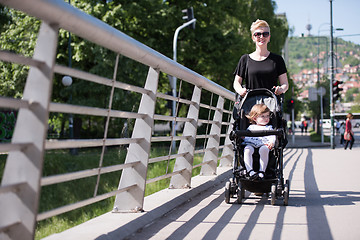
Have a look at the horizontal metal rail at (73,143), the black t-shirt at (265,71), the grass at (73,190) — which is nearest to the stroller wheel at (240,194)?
the black t-shirt at (265,71)

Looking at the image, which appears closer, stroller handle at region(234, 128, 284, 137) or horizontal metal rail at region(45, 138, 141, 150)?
horizontal metal rail at region(45, 138, 141, 150)

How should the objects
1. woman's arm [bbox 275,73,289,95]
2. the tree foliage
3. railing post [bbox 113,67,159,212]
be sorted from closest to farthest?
railing post [bbox 113,67,159,212], woman's arm [bbox 275,73,289,95], the tree foliage

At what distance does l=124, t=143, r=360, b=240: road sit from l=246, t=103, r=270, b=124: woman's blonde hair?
0.97 meters

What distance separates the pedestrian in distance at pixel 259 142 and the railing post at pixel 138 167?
1.48 meters

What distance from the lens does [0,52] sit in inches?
107

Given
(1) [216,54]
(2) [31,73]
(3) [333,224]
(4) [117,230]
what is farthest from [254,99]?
(1) [216,54]

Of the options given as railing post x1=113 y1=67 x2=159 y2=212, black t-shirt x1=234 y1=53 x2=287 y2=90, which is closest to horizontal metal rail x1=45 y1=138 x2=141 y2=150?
railing post x1=113 y1=67 x2=159 y2=212

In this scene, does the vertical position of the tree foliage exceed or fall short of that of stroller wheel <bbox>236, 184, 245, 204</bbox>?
it exceeds it

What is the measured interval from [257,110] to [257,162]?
59cm

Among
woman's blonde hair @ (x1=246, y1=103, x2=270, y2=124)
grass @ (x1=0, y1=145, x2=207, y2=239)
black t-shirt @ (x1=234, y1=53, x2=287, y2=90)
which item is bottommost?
grass @ (x1=0, y1=145, x2=207, y2=239)

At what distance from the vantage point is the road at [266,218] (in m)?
4.39

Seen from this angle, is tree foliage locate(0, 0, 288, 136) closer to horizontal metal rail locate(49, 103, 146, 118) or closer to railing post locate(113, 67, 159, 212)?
railing post locate(113, 67, 159, 212)

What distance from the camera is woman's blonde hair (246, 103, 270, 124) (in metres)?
6.40

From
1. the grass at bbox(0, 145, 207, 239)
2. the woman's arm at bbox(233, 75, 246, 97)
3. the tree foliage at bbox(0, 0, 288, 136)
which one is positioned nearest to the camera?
the woman's arm at bbox(233, 75, 246, 97)
